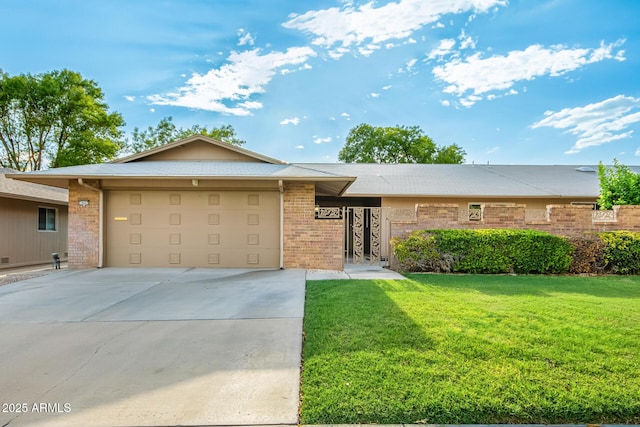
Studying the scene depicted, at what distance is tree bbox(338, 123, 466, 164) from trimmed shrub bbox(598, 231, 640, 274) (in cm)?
2435

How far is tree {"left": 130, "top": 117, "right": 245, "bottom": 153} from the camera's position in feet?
106

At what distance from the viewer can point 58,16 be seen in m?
10.9

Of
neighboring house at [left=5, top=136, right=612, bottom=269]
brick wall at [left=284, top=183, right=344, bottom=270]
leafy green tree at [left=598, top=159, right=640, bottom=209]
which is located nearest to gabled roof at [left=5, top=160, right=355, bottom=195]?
neighboring house at [left=5, top=136, right=612, bottom=269]

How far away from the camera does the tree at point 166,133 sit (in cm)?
3244

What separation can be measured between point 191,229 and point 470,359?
8246 mm

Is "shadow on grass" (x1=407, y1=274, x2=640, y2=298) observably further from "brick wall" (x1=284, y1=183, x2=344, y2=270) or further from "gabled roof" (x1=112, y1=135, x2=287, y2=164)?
"gabled roof" (x1=112, y1=135, x2=287, y2=164)

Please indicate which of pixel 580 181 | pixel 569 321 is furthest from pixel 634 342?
pixel 580 181

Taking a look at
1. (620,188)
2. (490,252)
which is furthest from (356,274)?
(620,188)

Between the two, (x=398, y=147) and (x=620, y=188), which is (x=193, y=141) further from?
(x=398, y=147)

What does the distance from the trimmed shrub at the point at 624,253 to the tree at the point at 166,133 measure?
29847 millimetres

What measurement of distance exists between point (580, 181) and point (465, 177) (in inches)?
201

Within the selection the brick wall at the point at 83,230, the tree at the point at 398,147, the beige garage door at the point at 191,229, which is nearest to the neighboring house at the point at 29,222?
the brick wall at the point at 83,230

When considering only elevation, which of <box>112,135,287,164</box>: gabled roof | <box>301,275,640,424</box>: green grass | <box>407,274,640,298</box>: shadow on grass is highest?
<box>112,135,287,164</box>: gabled roof

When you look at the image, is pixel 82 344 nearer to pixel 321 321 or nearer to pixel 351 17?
pixel 321 321
